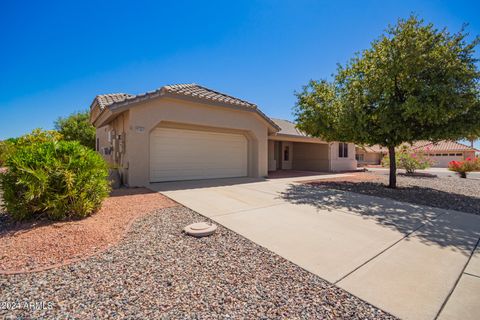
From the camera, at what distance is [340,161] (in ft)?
64.5

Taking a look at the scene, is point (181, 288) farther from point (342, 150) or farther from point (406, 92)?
point (342, 150)

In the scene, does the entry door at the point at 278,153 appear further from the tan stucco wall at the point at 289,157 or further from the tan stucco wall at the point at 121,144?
the tan stucco wall at the point at 121,144

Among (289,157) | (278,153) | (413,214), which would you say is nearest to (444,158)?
(289,157)

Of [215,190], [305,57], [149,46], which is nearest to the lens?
[215,190]

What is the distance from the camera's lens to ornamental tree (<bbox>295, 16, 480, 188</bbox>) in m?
7.02

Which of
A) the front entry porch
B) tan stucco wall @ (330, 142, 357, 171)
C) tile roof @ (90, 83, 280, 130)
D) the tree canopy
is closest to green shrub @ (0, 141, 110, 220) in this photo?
tile roof @ (90, 83, 280, 130)

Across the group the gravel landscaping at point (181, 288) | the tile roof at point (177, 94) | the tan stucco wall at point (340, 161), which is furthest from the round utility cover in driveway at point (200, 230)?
the tan stucco wall at point (340, 161)

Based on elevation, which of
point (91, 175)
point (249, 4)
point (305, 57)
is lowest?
point (91, 175)

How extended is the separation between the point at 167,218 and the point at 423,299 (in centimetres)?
443

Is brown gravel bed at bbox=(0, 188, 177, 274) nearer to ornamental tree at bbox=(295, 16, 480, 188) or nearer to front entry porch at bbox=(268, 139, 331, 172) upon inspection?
ornamental tree at bbox=(295, 16, 480, 188)

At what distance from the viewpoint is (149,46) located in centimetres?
1037

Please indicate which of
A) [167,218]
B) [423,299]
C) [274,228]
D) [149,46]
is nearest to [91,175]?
[167,218]

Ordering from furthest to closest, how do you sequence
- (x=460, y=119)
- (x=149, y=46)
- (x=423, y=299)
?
(x=149, y=46), (x=460, y=119), (x=423, y=299)

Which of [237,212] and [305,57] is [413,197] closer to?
[237,212]
